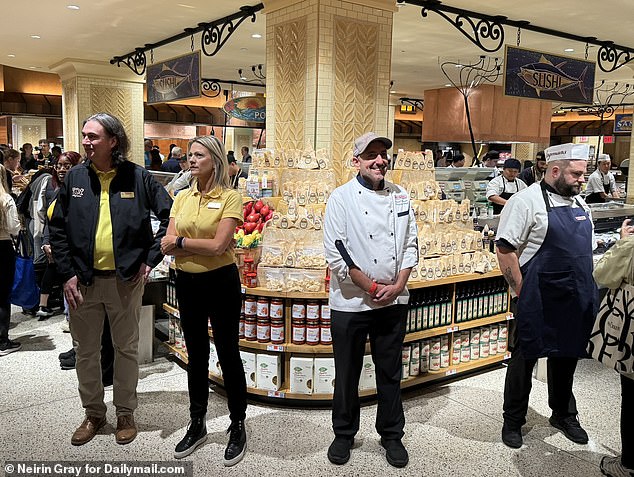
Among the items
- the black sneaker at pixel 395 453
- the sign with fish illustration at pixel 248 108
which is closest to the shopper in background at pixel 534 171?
the sign with fish illustration at pixel 248 108

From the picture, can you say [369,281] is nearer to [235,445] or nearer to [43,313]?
[235,445]

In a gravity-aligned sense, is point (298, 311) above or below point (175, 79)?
below

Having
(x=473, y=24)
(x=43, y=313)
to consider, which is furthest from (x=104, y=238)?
(x=473, y=24)

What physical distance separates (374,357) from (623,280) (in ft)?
4.33

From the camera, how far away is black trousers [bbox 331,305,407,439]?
3.20 m

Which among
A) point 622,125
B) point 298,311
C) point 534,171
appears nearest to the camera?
point 298,311

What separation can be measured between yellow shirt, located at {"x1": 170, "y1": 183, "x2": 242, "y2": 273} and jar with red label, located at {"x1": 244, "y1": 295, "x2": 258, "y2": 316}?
3.20 ft

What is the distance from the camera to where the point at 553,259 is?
319 cm

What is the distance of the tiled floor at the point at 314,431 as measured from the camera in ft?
10.7

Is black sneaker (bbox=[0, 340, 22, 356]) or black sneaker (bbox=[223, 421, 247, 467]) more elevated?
black sneaker (bbox=[223, 421, 247, 467])

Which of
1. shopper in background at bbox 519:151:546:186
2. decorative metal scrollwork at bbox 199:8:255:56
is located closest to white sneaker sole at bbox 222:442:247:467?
decorative metal scrollwork at bbox 199:8:255:56

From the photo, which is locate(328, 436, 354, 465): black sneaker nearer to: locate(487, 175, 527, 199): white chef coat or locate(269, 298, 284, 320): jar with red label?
locate(269, 298, 284, 320): jar with red label

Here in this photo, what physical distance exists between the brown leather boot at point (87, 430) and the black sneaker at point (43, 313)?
292 centimetres

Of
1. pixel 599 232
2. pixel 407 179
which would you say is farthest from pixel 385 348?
pixel 599 232
